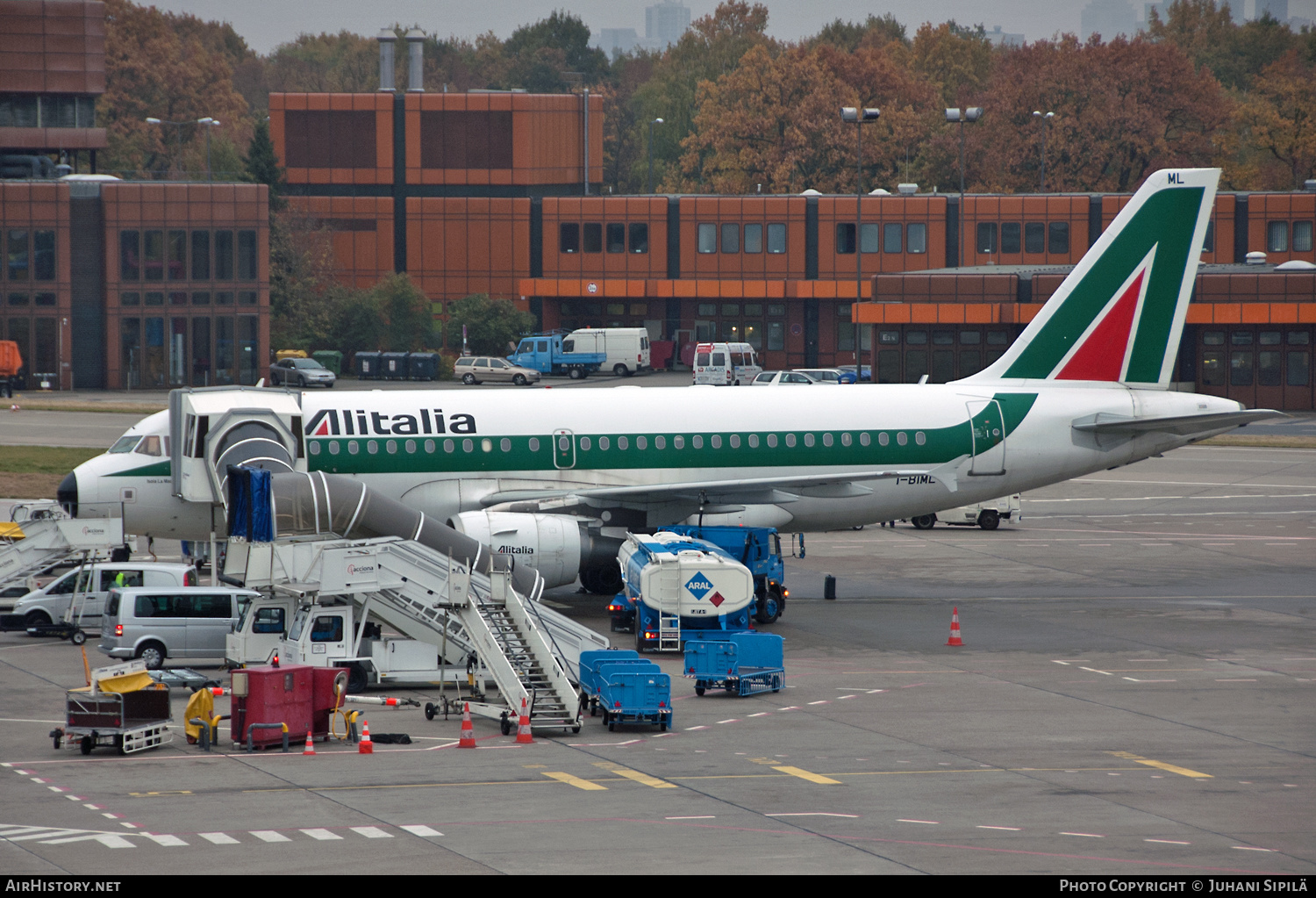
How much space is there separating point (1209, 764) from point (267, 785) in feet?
47.6

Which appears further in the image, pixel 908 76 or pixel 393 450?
pixel 908 76

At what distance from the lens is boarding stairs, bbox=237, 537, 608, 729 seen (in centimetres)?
2906

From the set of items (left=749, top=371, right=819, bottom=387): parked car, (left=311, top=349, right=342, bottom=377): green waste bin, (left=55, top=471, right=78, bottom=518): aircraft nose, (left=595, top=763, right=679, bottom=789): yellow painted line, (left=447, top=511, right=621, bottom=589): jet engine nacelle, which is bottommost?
(left=595, top=763, right=679, bottom=789): yellow painted line

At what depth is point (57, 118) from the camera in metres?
107

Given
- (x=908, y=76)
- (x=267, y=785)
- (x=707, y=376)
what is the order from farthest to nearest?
(x=908, y=76), (x=707, y=376), (x=267, y=785)

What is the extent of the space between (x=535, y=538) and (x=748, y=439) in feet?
23.0

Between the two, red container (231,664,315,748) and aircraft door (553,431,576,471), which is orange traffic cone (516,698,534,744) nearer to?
red container (231,664,315,748)

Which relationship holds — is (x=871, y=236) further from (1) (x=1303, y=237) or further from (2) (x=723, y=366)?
(1) (x=1303, y=237)

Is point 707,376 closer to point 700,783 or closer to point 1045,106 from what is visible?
point 1045,106

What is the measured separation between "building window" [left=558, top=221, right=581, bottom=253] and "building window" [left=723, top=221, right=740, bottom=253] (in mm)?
10886

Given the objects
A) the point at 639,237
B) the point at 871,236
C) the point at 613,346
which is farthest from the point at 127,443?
the point at 871,236

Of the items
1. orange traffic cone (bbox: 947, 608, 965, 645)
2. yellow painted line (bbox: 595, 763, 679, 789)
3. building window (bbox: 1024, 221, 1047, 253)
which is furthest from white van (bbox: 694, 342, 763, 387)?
yellow painted line (bbox: 595, 763, 679, 789)

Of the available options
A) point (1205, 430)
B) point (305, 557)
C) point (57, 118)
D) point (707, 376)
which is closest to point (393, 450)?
point (305, 557)

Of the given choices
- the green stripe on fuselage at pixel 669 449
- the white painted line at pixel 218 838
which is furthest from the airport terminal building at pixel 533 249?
the white painted line at pixel 218 838
